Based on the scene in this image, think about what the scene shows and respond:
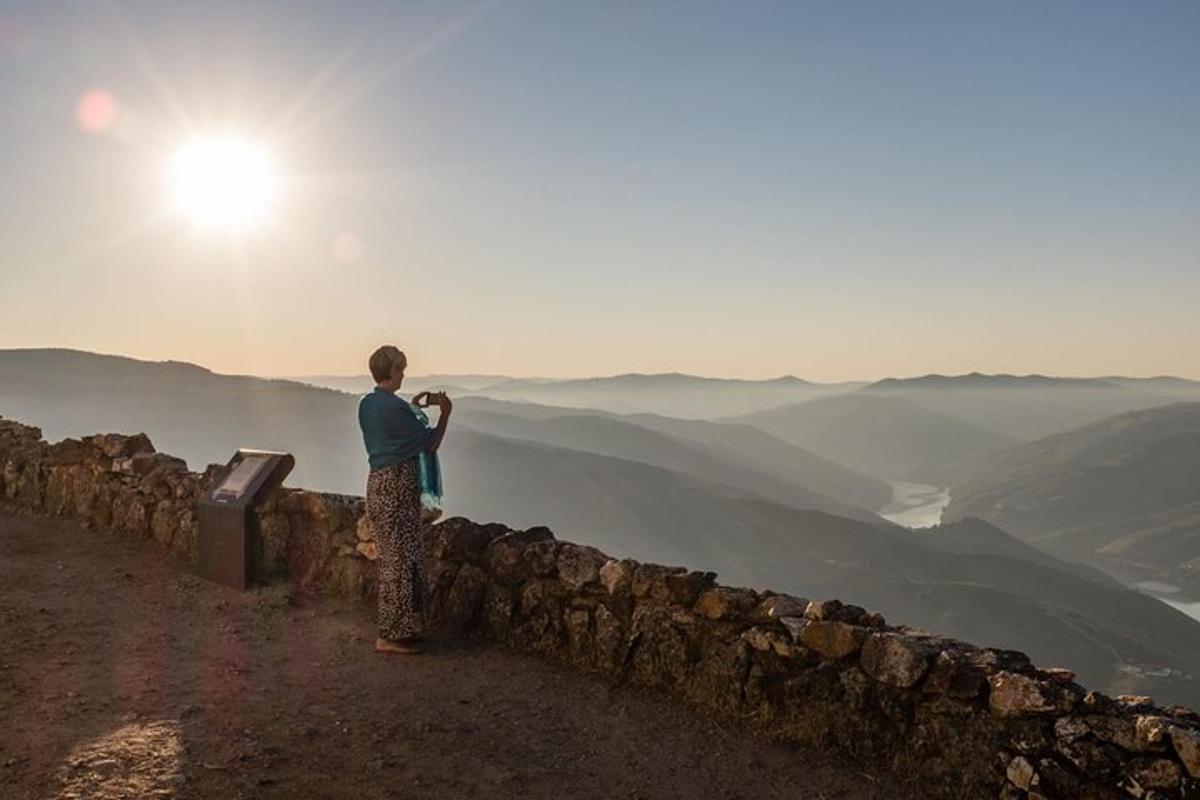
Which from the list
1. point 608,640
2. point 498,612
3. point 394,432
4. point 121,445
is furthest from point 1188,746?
point 121,445

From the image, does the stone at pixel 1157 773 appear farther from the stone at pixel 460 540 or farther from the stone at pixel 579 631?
the stone at pixel 460 540

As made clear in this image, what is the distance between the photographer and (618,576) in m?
7.23

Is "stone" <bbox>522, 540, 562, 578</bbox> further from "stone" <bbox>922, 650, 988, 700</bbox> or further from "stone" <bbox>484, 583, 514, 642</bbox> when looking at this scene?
"stone" <bbox>922, 650, 988, 700</bbox>

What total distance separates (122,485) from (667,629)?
8.51m

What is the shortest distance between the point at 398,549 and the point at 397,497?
0.48 meters

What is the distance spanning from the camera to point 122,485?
443 inches

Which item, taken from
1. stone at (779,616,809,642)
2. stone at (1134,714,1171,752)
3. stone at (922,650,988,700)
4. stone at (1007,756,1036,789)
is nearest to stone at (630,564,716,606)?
stone at (779,616,809,642)

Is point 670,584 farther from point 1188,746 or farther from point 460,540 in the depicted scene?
point 1188,746

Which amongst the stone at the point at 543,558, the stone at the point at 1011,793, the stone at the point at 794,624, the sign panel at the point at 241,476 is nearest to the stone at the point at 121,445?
the sign panel at the point at 241,476

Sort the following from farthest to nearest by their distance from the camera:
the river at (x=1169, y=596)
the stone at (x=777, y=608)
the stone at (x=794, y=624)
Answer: the river at (x=1169, y=596), the stone at (x=777, y=608), the stone at (x=794, y=624)

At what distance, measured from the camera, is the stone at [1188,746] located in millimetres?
4523

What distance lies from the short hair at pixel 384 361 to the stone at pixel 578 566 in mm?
2334

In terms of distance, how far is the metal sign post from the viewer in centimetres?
905

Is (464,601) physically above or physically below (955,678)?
below
